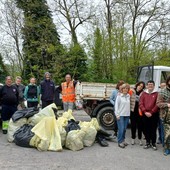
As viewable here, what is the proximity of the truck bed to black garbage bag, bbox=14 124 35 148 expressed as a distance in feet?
8.27

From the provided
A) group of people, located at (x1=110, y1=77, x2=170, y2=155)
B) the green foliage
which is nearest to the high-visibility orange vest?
group of people, located at (x1=110, y1=77, x2=170, y2=155)

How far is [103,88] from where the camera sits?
8.47 meters

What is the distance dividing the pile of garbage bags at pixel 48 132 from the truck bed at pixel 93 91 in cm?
172

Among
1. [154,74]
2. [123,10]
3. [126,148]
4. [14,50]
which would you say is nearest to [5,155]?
[126,148]

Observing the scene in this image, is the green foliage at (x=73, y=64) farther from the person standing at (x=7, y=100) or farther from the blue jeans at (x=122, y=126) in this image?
the blue jeans at (x=122, y=126)

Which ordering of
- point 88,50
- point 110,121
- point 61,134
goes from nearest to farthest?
point 61,134 < point 110,121 < point 88,50

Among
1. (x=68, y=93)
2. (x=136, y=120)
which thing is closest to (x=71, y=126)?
(x=136, y=120)

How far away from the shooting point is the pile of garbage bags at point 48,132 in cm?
583

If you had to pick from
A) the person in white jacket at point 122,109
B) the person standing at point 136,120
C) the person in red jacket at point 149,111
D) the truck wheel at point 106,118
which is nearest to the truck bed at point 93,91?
the truck wheel at point 106,118

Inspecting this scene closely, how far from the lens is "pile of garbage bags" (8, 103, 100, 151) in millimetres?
5828

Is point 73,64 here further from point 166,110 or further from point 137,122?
point 166,110

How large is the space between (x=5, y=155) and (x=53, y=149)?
977 mm

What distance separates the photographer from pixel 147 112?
6.18 metres

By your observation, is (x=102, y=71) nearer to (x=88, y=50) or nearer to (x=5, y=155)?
(x=88, y=50)
